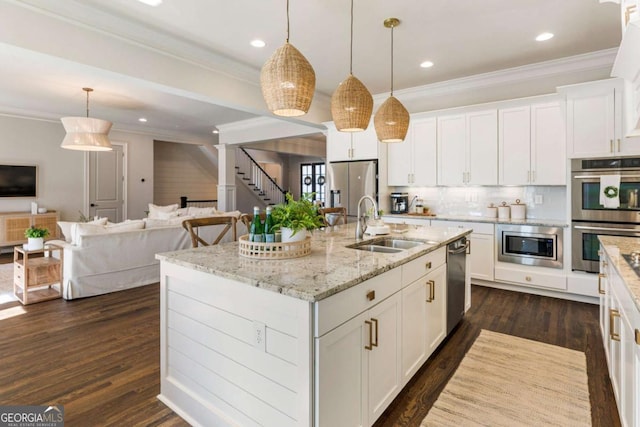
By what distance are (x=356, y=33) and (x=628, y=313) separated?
330 centimetres

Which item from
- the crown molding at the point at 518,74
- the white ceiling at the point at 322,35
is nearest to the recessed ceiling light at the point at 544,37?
A: the white ceiling at the point at 322,35

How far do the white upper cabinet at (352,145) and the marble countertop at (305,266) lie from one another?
10.5 ft

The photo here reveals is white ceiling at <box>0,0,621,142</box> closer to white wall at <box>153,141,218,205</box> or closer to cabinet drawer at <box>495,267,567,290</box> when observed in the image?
cabinet drawer at <box>495,267,567,290</box>

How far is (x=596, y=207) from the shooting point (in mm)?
Answer: 3791

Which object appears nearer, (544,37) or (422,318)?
(422,318)

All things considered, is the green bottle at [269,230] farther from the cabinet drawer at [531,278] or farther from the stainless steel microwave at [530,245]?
the cabinet drawer at [531,278]

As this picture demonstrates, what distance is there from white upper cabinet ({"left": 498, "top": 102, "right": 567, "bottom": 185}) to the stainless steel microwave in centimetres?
64

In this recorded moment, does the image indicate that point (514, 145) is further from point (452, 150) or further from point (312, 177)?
point (312, 177)

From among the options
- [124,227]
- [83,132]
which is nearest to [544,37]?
[124,227]

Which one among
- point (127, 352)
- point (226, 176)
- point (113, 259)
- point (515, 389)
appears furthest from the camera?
point (226, 176)

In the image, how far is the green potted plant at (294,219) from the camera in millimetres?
2073

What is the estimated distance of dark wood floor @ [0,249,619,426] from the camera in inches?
81.8

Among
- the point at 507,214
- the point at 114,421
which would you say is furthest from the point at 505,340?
the point at 114,421

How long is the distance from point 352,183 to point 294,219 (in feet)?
12.3
